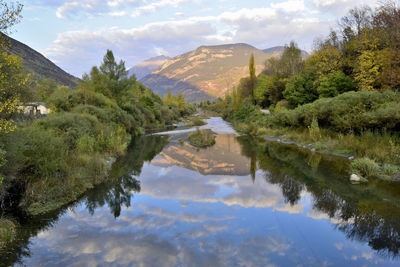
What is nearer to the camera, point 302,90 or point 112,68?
point 302,90

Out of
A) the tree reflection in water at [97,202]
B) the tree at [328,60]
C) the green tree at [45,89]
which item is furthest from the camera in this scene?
the green tree at [45,89]

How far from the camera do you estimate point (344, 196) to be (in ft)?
34.7

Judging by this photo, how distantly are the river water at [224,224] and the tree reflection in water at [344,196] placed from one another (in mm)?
36

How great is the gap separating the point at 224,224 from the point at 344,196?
17.6 ft

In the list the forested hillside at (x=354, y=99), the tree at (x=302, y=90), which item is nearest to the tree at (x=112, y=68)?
the forested hillside at (x=354, y=99)

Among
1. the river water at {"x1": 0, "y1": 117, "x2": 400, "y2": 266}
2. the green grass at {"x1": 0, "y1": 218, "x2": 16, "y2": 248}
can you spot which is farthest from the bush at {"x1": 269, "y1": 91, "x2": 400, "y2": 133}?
the green grass at {"x1": 0, "y1": 218, "x2": 16, "y2": 248}

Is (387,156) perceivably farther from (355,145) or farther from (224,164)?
(224,164)

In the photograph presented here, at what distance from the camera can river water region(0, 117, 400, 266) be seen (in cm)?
662

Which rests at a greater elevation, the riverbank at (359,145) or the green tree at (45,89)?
the green tree at (45,89)

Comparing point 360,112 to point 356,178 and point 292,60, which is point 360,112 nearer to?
point 356,178

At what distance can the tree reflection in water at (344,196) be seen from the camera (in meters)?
7.48

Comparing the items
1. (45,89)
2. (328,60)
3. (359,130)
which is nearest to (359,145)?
(359,130)

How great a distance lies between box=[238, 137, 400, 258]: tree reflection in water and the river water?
0.04m

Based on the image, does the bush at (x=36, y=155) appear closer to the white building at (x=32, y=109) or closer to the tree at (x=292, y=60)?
the white building at (x=32, y=109)
